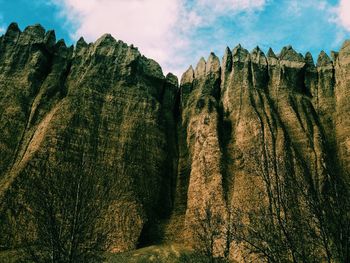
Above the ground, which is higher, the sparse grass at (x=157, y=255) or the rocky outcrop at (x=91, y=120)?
the rocky outcrop at (x=91, y=120)

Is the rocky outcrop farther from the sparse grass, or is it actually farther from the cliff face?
the sparse grass

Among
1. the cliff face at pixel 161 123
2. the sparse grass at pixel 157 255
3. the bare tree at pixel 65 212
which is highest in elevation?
Result: the cliff face at pixel 161 123

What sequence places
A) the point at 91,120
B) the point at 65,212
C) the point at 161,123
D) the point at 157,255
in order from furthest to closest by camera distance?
the point at 161,123 → the point at 91,120 → the point at 157,255 → the point at 65,212

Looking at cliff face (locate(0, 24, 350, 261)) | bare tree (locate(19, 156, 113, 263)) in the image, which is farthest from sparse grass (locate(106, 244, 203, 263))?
bare tree (locate(19, 156, 113, 263))

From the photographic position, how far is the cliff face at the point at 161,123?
49.9 meters

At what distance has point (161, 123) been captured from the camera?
65.4 meters

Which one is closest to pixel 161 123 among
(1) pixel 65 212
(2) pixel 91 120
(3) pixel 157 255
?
(2) pixel 91 120

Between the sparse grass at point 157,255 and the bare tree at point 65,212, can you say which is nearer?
the bare tree at point 65,212

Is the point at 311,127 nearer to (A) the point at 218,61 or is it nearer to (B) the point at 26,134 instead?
(A) the point at 218,61

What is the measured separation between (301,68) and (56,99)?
147 feet

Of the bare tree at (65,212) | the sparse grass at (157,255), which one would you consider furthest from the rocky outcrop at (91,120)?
the bare tree at (65,212)

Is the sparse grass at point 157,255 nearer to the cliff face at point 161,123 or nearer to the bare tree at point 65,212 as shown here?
the cliff face at point 161,123

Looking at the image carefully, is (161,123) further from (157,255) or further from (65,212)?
(65,212)

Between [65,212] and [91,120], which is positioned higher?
[91,120]
